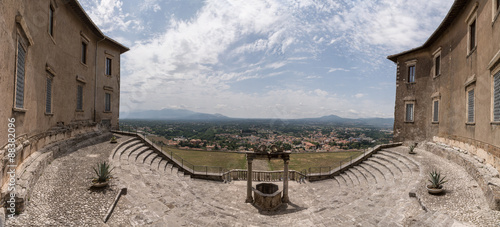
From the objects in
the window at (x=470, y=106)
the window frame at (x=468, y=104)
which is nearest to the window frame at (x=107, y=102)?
the window frame at (x=468, y=104)

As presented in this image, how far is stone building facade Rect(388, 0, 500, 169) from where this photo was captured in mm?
8945

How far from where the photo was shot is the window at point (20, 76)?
6.80m

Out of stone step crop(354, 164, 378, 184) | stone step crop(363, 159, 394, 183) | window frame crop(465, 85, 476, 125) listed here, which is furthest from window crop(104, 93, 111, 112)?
window frame crop(465, 85, 476, 125)

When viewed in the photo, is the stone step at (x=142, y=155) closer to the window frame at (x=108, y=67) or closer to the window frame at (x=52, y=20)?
the window frame at (x=52, y=20)

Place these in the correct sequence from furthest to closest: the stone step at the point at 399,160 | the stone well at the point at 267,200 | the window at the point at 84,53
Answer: the window at the point at 84,53, the stone step at the point at 399,160, the stone well at the point at 267,200

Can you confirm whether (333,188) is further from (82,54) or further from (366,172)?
(82,54)

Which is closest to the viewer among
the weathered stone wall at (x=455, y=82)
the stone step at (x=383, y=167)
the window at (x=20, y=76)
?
the window at (x=20, y=76)

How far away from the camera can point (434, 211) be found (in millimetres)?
6355

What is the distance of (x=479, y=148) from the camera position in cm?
988

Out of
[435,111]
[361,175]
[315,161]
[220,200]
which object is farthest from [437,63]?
[220,200]

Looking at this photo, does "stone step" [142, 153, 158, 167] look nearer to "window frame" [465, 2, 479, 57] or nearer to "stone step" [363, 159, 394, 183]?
"stone step" [363, 159, 394, 183]

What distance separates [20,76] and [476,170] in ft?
57.9

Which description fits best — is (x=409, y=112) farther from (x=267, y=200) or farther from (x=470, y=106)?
(x=267, y=200)

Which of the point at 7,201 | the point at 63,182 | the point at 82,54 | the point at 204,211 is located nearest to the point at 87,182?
the point at 63,182
